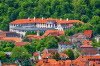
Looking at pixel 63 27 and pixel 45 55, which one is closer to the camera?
pixel 45 55

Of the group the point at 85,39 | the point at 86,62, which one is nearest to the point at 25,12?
the point at 85,39

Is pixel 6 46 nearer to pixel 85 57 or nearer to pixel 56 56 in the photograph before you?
pixel 56 56

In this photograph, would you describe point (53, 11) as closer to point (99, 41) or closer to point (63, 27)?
point (63, 27)

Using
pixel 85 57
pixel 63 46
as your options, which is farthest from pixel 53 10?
pixel 85 57

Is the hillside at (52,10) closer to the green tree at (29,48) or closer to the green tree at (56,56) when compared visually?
the green tree at (29,48)

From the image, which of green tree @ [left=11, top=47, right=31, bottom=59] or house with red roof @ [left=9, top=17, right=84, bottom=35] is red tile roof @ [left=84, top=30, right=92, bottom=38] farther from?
green tree @ [left=11, top=47, right=31, bottom=59]

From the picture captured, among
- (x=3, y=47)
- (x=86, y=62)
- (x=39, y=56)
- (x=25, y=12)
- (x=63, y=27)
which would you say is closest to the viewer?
(x=86, y=62)
